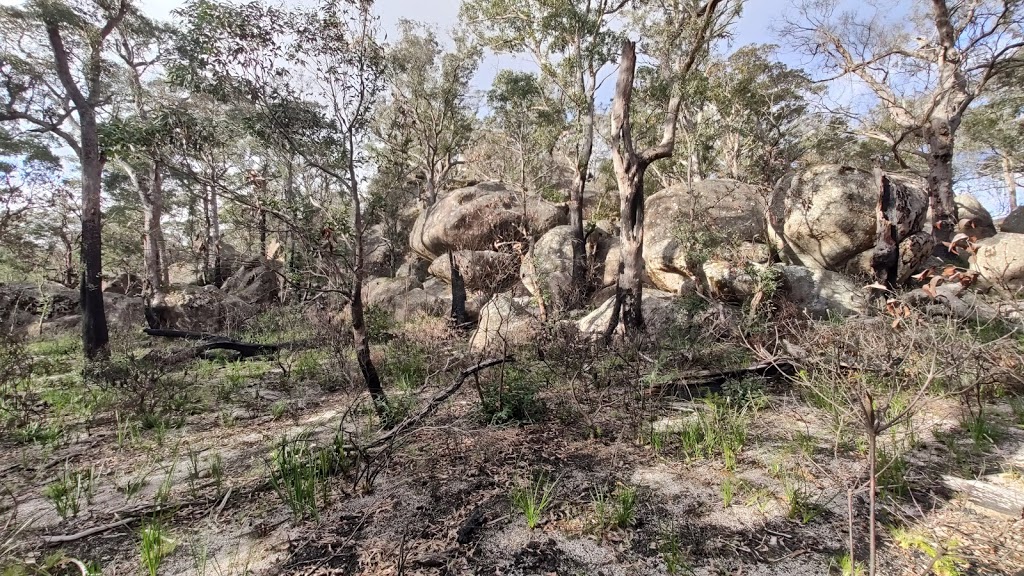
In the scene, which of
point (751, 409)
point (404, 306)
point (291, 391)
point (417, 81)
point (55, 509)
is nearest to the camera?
point (55, 509)

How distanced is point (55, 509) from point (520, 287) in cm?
1021

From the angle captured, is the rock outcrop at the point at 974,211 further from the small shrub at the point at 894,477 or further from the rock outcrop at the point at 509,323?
the small shrub at the point at 894,477

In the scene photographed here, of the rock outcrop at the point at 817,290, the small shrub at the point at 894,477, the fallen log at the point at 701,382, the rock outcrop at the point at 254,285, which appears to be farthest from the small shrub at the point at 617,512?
the rock outcrop at the point at 254,285

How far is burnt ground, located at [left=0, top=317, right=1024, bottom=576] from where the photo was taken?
232cm

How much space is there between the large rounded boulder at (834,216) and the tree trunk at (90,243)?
51.7ft

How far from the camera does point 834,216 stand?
917cm

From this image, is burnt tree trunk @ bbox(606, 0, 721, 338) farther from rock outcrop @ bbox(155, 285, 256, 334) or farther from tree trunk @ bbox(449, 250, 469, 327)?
rock outcrop @ bbox(155, 285, 256, 334)

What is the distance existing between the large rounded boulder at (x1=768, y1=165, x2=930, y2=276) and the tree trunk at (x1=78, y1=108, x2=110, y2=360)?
15.8m

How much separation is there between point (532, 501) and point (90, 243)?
38.8 feet

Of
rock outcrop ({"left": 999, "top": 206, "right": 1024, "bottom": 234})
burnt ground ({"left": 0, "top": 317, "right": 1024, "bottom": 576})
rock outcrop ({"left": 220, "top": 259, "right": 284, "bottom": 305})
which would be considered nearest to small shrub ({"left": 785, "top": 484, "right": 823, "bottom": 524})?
burnt ground ({"left": 0, "top": 317, "right": 1024, "bottom": 576})

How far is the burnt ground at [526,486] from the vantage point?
232 centimetres

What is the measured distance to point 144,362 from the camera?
6418mm

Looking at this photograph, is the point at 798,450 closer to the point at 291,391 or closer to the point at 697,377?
the point at 697,377

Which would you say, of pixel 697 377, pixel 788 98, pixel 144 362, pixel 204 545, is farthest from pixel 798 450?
pixel 788 98
